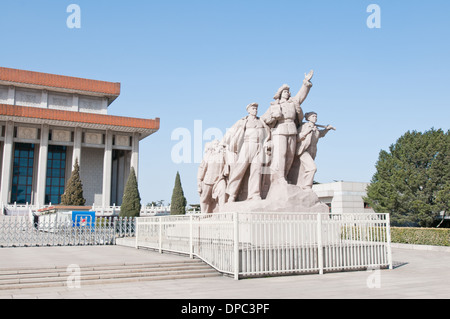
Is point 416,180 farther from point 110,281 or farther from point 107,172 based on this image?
point 107,172

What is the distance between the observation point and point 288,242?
23.3 ft

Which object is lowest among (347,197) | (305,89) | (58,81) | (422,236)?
(422,236)

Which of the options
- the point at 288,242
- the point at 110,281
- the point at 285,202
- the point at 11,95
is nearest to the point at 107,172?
the point at 11,95

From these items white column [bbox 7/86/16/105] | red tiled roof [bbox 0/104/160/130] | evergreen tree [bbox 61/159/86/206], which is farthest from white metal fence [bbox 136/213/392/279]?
white column [bbox 7/86/16/105]

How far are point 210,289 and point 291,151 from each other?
4554 mm

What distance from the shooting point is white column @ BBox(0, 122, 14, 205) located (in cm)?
3230

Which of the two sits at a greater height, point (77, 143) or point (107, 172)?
point (77, 143)

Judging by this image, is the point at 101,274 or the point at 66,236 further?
the point at 66,236

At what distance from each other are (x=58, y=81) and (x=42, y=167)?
842cm

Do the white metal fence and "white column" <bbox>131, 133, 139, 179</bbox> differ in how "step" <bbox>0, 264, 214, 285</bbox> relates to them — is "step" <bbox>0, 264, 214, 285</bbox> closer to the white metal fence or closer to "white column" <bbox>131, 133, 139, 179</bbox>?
the white metal fence

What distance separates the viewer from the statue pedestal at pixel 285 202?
8.56 metres

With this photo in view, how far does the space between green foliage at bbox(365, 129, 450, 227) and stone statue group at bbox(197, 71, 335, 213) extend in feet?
45.1

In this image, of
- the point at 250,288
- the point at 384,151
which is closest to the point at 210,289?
the point at 250,288

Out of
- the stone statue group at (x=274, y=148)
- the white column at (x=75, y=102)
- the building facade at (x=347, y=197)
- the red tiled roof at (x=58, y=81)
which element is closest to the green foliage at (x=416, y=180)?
the building facade at (x=347, y=197)
